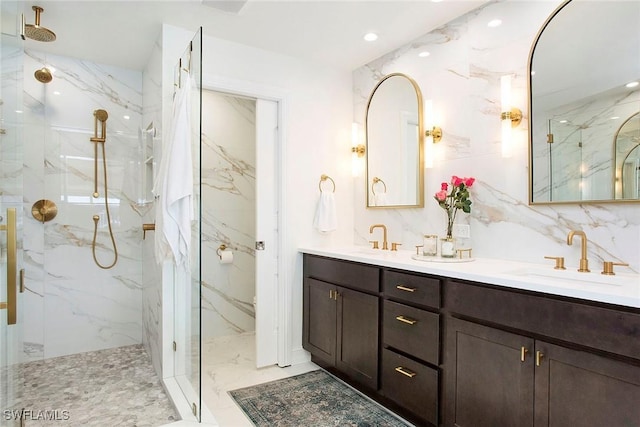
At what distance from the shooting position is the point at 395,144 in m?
2.94

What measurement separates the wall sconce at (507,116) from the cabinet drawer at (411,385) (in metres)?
1.30

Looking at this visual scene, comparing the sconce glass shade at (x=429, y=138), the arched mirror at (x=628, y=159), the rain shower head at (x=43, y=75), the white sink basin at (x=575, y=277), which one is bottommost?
the white sink basin at (x=575, y=277)

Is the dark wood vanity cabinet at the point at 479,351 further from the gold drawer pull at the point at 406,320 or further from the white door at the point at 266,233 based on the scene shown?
the white door at the point at 266,233

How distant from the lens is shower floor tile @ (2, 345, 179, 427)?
2211mm

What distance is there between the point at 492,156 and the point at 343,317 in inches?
55.3

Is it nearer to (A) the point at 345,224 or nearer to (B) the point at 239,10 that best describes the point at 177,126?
(B) the point at 239,10

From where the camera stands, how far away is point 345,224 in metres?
3.35

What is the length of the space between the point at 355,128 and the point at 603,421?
2548 millimetres

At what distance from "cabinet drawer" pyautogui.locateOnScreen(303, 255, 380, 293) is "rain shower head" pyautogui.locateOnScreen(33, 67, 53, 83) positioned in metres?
2.54

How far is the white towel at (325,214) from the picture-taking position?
122 inches

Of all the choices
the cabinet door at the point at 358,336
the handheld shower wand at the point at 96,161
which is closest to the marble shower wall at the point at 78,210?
the handheld shower wand at the point at 96,161

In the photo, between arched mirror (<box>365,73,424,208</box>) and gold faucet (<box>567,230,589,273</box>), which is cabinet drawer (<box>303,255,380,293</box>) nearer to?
arched mirror (<box>365,73,424,208</box>)

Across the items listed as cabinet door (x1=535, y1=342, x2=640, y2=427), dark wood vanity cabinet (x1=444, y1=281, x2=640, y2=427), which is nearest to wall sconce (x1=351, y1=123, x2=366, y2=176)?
dark wood vanity cabinet (x1=444, y1=281, x2=640, y2=427)

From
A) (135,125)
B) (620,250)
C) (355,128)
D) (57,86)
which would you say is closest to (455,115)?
(355,128)
